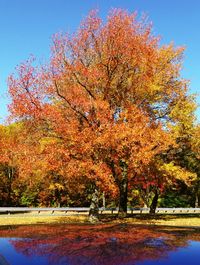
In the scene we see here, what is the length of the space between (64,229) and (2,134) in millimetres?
47558

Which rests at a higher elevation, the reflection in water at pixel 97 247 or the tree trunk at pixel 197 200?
the tree trunk at pixel 197 200

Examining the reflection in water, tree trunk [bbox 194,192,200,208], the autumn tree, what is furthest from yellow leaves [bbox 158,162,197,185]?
tree trunk [bbox 194,192,200,208]

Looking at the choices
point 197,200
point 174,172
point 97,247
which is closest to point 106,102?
point 174,172

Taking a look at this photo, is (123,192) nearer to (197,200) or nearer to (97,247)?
(97,247)

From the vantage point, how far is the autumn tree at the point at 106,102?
19.8 meters

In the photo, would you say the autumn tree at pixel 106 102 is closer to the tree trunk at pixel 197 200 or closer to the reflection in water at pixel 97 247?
the reflection in water at pixel 97 247

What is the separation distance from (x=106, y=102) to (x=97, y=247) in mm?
17491

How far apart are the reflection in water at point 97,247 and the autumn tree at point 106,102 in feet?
48.6

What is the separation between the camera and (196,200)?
5731 centimetres

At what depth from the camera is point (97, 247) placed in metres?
3.46

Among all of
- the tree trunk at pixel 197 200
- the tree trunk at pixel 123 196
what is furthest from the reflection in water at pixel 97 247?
the tree trunk at pixel 197 200

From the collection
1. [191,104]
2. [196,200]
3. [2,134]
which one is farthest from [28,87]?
[196,200]

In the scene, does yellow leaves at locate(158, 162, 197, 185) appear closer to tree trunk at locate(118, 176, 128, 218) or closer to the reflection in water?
tree trunk at locate(118, 176, 128, 218)

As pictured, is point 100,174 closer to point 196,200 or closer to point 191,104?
point 191,104
